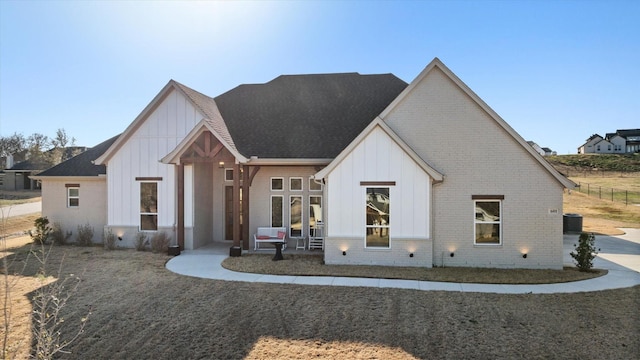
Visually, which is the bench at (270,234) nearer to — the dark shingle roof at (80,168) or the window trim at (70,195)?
the dark shingle roof at (80,168)

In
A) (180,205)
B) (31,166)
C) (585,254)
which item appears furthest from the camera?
(31,166)

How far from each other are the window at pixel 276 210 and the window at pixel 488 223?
25.7 ft

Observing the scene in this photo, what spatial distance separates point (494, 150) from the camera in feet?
41.7

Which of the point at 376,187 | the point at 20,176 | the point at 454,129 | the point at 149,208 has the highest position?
the point at 454,129

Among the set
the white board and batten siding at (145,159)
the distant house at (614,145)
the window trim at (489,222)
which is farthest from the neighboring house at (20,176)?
the distant house at (614,145)

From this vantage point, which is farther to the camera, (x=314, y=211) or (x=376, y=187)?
(x=314, y=211)

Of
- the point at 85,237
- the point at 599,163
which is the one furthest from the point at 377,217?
the point at 599,163

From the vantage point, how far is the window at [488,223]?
12.7 metres

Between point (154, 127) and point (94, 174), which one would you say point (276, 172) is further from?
point (94, 174)

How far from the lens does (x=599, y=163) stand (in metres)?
73.7

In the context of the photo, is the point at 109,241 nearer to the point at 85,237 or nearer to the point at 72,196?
the point at 85,237

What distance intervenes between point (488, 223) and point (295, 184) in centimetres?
777

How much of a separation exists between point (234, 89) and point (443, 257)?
1411cm

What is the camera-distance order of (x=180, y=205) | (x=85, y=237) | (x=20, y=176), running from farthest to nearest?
(x=20, y=176) → (x=85, y=237) → (x=180, y=205)
